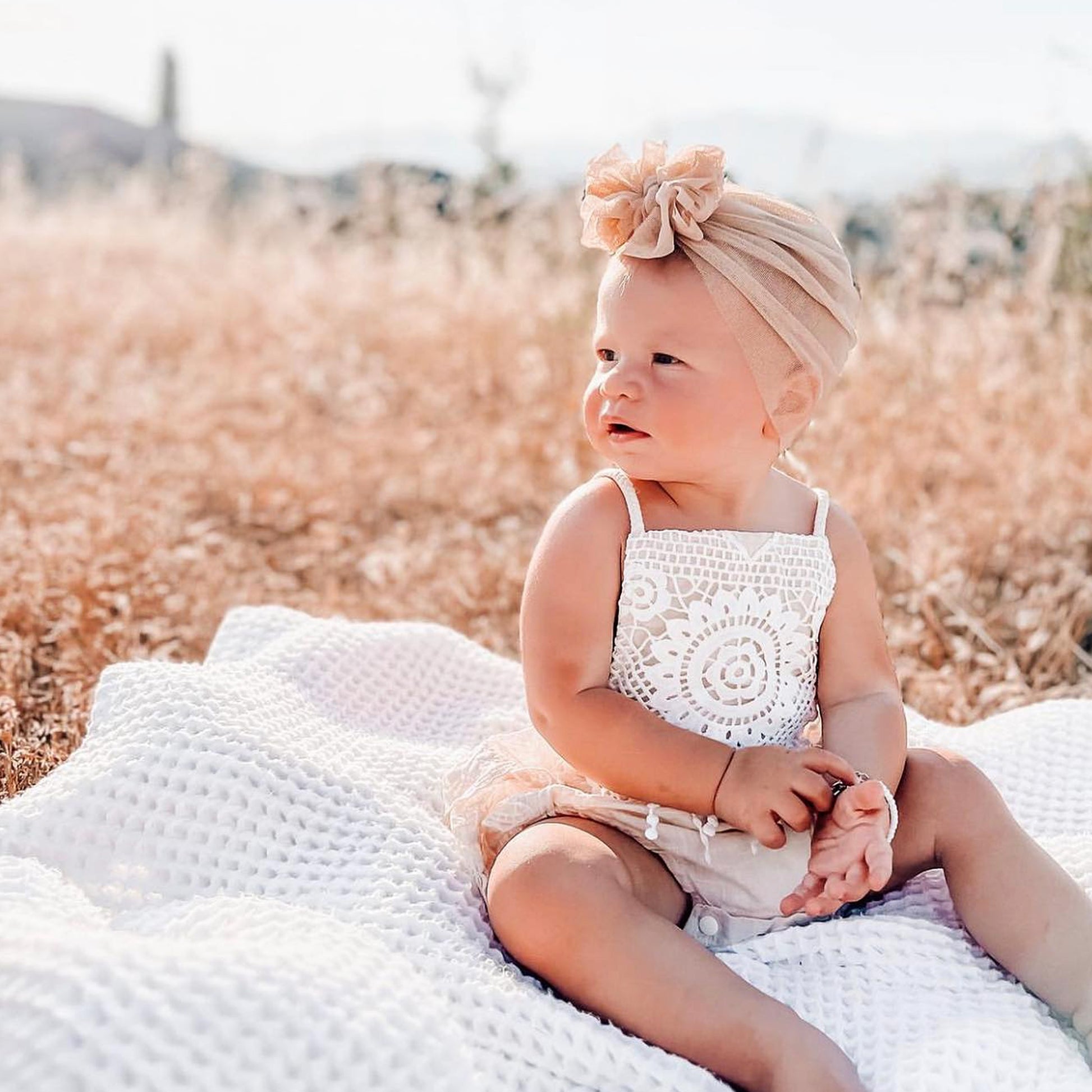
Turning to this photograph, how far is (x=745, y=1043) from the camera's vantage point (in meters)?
1.42

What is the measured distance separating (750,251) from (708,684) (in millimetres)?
546

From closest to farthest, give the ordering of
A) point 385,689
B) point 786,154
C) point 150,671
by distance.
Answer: point 150,671, point 385,689, point 786,154

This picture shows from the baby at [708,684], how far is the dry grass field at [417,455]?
35 centimetres

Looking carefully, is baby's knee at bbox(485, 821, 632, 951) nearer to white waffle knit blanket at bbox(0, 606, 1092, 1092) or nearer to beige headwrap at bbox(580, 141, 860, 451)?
white waffle knit blanket at bbox(0, 606, 1092, 1092)

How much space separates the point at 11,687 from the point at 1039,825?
5.59ft

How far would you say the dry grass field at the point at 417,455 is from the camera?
273 cm

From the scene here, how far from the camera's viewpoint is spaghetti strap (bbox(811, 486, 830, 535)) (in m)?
1.85

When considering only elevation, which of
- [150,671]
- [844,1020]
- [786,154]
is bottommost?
[844,1020]

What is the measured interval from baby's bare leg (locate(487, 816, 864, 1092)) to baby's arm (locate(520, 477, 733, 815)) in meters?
0.11

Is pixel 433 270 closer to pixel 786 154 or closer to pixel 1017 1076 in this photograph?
pixel 786 154

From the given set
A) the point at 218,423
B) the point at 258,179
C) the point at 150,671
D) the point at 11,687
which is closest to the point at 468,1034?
the point at 150,671

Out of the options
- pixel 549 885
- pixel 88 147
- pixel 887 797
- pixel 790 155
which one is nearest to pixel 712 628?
pixel 887 797

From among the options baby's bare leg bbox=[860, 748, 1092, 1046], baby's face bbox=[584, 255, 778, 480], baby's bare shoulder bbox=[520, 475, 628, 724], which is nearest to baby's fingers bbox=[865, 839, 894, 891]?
baby's bare leg bbox=[860, 748, 1092, 1046]

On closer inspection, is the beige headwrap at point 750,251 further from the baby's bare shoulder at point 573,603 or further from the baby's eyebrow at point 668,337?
the baby's bare shoulder at point 573,603
